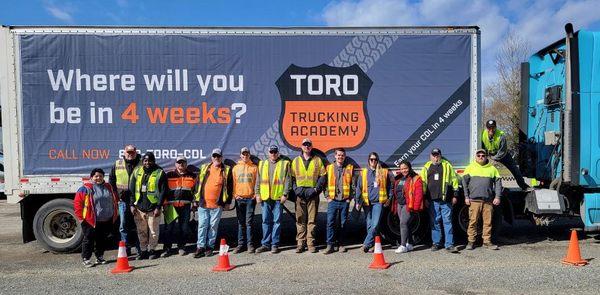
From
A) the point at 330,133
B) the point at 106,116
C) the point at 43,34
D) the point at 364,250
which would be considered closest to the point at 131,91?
the point at 106,116

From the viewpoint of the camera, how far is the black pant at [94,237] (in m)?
6.23

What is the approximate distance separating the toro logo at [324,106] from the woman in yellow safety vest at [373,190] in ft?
1.71

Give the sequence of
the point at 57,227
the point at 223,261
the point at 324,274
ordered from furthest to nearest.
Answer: the point at 57,227 < the point at 223,261 < the point at 324,274

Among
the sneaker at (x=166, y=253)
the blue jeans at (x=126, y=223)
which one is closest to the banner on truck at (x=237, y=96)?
the blue jeans at (x=126, y=223)

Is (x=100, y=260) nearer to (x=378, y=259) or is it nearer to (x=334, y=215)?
(x=334, y=215)

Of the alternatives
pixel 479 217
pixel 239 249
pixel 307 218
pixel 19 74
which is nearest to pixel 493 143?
pixel 479 217

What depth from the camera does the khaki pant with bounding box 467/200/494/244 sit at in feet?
23.0

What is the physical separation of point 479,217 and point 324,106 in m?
3.20

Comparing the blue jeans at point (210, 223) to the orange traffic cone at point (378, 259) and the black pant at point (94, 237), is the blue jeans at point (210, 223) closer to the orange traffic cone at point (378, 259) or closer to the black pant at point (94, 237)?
the black pant at point (94, 237)

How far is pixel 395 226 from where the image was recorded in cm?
741

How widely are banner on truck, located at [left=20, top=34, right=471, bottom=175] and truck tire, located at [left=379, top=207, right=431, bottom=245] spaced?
0.97m

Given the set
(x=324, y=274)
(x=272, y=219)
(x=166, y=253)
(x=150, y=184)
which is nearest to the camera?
(x=324, y=274)

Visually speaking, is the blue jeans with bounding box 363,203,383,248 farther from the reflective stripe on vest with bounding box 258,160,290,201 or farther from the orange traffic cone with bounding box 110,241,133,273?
the orange traffic cone with bounding box 110,241,133,273

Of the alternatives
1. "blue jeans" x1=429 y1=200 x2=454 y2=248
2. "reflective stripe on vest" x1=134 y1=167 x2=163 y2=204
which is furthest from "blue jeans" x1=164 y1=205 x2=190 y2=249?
"blue jeans" x1=429 y1=200 x2=454 y2=248
